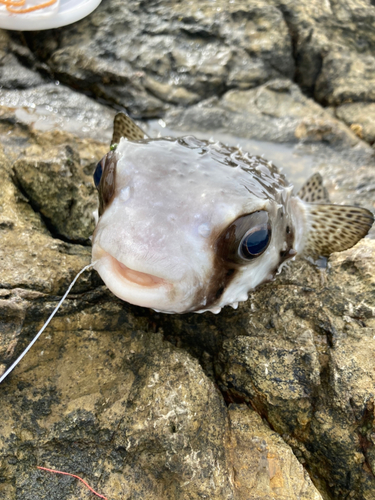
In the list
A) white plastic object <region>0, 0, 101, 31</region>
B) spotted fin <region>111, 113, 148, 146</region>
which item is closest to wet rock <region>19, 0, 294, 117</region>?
white plastic object <region>0, 0, 101, 31</region>

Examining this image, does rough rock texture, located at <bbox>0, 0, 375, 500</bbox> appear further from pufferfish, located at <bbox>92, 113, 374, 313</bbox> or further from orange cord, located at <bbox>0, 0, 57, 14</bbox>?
orange cord, located at <bbox>0, 0, 57, 14</bbox>

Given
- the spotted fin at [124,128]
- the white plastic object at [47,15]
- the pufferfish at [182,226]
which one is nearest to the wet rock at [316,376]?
the pufferfish at [182,226]

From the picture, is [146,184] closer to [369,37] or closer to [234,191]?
[234,191]

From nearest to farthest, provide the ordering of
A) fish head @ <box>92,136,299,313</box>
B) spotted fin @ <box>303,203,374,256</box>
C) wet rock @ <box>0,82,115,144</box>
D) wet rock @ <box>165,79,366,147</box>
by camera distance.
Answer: fish head @ <box>92,136,299,313</box> < spotted fin @ <box>303,203,374,256</box> < wet rock @ <box>0,82,115,144</box> < wet rock @ <box>165,79,366,147</box>

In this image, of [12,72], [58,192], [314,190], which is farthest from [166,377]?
[12,72]

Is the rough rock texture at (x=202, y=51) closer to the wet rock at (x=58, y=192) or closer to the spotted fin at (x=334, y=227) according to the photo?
the wet rock at (x=58, y=192)

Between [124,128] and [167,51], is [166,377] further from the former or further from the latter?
[167,51]
